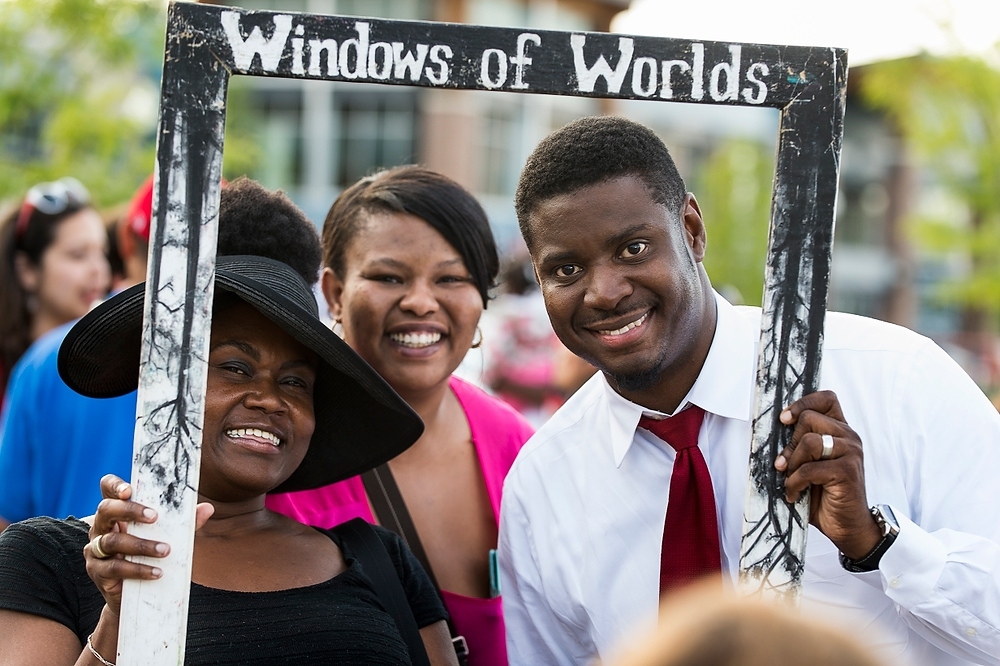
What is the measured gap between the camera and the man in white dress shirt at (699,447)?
203 cm

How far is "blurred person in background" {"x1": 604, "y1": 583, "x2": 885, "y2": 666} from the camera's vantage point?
41.1 inches

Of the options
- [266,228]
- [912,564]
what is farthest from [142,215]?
[912,564]

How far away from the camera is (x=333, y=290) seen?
320 centimetres

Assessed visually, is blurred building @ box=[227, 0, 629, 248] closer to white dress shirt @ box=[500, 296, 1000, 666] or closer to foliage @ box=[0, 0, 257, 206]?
foliage @ box=[0, 0, 257, 206]

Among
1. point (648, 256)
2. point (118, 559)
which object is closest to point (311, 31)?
point (648, 256)

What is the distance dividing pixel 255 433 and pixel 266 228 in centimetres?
57

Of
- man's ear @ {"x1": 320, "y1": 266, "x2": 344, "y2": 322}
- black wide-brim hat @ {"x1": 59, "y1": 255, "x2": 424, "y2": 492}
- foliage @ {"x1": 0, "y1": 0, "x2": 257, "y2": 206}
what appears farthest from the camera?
foliage @ {"x1": 0, "y1": 0, "x2": 257, "y2": 206}

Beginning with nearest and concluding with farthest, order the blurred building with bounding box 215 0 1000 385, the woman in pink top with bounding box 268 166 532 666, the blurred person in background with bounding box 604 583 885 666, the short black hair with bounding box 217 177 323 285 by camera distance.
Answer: the blurred person in background with bounding box 604 583 885 666, the short black hair with bounding box 217 177 323 285, the woman in pink top with bounding box 268 166 532 666, the blurred building with bounding box 215 0 1000 385

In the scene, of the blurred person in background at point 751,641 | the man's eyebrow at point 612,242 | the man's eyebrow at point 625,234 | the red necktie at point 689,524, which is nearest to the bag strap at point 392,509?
the red necktie at point 689,524

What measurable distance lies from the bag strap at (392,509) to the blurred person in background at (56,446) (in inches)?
30.7

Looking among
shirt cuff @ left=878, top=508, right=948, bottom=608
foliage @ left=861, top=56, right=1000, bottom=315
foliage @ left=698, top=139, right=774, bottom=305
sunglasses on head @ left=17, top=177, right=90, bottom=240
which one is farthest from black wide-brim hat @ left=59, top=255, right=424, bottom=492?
foliage @ left=698, top=139, right=774, bottom=305

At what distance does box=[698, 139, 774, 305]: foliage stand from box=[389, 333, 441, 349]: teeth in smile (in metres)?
20.7

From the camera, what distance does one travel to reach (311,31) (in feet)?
6.29

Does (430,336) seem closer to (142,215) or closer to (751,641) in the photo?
(142,215)
